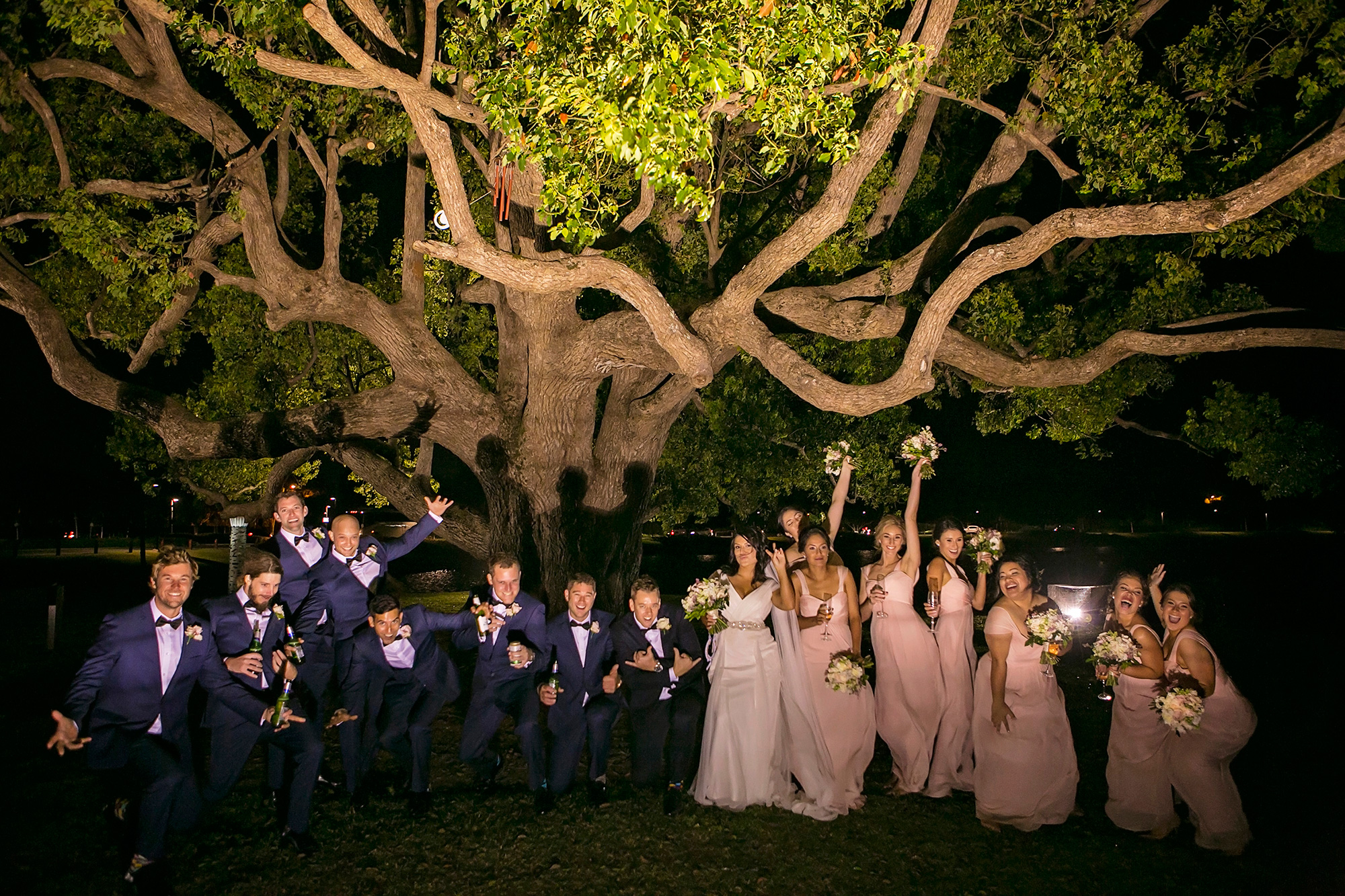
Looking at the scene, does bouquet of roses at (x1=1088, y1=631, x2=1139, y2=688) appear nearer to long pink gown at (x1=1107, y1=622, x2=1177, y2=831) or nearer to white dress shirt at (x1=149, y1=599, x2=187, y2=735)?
long pink gown at (x1=1107, y1=622, x2=1177, y2=831)

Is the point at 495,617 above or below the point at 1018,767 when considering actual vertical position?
above

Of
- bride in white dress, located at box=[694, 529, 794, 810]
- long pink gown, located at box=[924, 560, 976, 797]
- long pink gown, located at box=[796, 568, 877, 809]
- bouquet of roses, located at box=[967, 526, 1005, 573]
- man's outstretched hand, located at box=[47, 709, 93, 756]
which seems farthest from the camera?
bouquet of roses, located at box=[967, 526, 1005, 573]

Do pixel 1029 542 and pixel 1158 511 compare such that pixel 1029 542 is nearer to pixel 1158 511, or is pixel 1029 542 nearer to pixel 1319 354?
pixel 1319 354

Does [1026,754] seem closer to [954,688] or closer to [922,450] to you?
[954,688]

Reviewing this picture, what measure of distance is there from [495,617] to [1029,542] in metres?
34.2

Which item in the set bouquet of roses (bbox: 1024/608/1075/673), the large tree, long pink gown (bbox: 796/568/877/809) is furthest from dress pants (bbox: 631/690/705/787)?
the large tree

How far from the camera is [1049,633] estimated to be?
5957mm

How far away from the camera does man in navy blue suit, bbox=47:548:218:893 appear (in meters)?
4.93

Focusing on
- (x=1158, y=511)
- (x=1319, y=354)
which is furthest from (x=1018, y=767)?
(x=1158, y=511)

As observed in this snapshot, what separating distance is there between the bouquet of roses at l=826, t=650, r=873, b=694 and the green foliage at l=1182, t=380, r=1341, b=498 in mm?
8093

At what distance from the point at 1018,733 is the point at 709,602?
241 cm

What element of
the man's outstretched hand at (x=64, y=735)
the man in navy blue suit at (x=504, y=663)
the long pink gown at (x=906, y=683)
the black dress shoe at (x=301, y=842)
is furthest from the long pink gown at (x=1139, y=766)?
the man's outstretched hand at (x=64, y=735)

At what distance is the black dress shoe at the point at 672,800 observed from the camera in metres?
6.20

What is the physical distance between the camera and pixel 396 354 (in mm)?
10547
